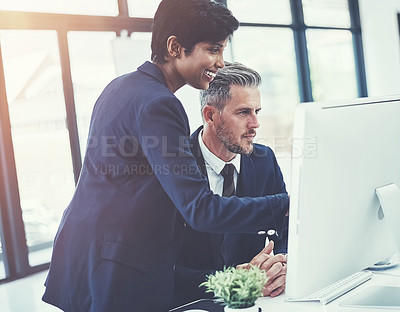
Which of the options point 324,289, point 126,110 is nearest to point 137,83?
point 126,110

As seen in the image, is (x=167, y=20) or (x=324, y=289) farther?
(x=167, y=20)

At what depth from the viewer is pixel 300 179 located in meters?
0.96

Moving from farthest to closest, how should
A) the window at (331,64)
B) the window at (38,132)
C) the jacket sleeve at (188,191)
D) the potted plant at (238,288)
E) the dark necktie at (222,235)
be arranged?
the window at (331,64), the window at (38,132), the dark necktie at (222,235), the jacket sleeve at (188,191), the potted plant at (238,288)

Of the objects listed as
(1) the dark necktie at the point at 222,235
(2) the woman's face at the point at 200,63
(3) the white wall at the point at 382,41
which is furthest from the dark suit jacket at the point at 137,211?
(3) the white wall at the point at 382,41

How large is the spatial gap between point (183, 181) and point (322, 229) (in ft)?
1.23

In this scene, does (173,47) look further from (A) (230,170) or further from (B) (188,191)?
(A) (230,170)

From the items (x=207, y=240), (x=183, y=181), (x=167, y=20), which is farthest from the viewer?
(x=207, y=240)

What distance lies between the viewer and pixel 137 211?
1.27m

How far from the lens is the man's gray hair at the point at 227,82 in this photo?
1.93 m

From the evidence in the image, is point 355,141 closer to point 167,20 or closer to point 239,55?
point 167,20

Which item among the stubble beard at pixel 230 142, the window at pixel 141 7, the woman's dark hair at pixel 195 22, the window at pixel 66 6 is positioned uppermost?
the window at pixel 141 7

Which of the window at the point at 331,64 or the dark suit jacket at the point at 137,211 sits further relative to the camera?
the window at the point at 331,64

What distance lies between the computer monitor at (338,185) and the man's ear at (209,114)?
0.88 metres

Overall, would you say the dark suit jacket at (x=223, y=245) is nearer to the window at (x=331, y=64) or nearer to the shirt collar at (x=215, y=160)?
the shirt collar at (x=215, y=160)
